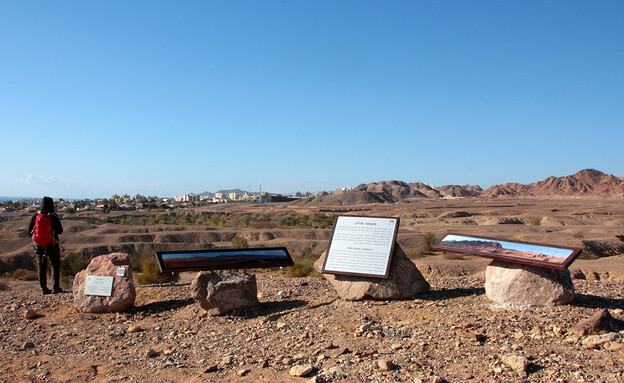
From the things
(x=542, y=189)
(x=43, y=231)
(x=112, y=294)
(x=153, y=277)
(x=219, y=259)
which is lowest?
(x=153, y=277)

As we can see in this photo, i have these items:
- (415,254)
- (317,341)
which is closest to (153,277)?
(317,341)

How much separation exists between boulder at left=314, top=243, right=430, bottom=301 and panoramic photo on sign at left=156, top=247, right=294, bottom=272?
1.08m

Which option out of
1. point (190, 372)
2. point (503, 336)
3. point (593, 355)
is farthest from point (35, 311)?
point (593, 355)

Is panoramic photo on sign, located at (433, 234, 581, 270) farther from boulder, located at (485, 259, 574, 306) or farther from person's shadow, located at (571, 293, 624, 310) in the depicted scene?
person's shadow, located at (571, 293, 624, 310)

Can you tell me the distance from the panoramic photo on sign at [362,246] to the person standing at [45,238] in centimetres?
562

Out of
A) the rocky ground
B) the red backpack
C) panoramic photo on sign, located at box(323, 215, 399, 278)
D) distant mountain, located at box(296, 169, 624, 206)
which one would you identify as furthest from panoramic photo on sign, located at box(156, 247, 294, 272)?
distant mountain, located at box(296, 169, 624, 206)

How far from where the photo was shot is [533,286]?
6254mm

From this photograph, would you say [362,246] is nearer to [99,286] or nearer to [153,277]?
[99,286]

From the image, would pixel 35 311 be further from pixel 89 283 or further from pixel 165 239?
pixel 165 239

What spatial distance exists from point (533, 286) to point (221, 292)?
14.8 ft

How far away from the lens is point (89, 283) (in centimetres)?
784

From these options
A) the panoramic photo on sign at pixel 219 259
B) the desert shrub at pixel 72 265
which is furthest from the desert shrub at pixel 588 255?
the desert shrub at pixel 72 265

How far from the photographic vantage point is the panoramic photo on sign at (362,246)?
718cm

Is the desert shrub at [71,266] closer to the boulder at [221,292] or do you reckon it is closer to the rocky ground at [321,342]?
the rocky ground at [321,342]
